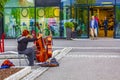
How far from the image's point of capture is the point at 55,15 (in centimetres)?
3744

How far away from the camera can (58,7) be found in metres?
37.4

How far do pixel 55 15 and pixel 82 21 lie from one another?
88.3 inches

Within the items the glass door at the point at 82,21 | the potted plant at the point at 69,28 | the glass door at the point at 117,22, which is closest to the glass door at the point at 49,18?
the glass door at the point at 82,21

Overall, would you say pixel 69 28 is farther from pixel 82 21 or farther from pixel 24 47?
pixel 24 47

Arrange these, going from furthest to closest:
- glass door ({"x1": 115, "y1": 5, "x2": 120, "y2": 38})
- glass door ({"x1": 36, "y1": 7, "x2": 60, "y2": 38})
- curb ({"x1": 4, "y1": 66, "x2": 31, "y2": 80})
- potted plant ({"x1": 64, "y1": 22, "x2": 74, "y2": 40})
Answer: glass door ({"x1": 36, "y1": 7, "x2": 60, "y2": 38}), glass door ({"x1": 115, "y1": 5, "x2": 120, "y2": 38}), potted plant ({"x1": 64, "y1": 22, "x2": 74, "y2": 40}), curb ({"x1": 4, "y1": 66, "x2": 31, "y2": 80})

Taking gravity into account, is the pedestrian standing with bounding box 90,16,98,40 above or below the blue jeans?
above

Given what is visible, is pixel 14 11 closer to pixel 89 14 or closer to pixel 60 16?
pixel 60 16

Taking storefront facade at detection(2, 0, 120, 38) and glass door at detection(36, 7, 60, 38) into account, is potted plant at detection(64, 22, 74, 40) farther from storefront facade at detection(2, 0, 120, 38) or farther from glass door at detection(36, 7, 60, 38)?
glass door at detection(36, 7, 60, 38)

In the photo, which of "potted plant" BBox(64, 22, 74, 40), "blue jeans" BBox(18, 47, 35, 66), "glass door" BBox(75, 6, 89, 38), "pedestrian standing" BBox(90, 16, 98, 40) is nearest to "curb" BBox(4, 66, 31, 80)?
"blue jeans" BBox(18, 47, 35, 66)

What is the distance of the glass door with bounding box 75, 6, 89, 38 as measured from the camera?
3722 cm

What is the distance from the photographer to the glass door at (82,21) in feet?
122

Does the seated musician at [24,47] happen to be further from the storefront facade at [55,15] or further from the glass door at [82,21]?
the glass door at [82,21]

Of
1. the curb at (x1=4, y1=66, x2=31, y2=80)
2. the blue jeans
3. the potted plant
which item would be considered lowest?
the curb at (x1=4, y1=66, x2=31, y2=80)

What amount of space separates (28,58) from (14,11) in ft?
69.3
